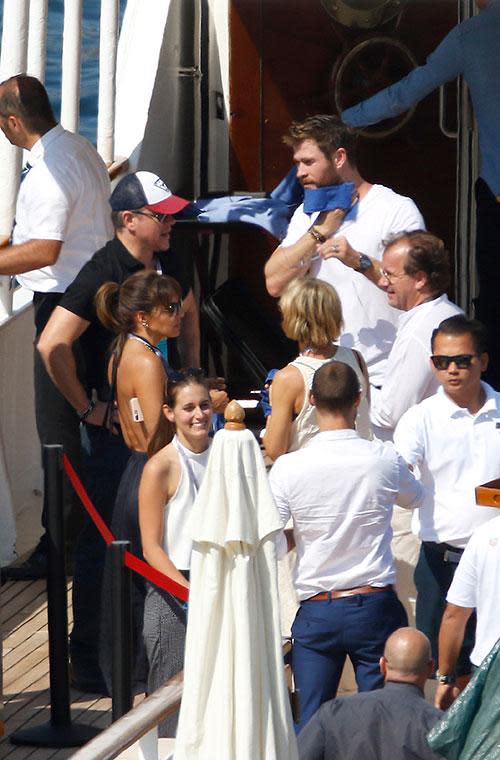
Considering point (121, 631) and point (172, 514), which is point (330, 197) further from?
point (121, 631)

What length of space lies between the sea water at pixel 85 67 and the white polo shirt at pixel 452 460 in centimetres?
1294

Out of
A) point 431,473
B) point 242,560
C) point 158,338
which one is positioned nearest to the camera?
point 242,560

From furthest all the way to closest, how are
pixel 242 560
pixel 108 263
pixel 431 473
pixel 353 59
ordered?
pixel 353 59, pixel 108 263, pixel 431 473, pixel 242 560

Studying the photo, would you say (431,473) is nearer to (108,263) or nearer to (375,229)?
(375,229)

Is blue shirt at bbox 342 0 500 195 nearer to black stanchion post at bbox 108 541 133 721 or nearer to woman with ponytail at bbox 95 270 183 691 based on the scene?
woman with ponytail at bbox 95 270 183 691

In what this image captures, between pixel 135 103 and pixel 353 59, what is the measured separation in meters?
1.24

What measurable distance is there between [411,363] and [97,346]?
4.20ft

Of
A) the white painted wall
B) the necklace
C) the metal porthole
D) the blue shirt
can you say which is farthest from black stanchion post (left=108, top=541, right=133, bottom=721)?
the white painted wall

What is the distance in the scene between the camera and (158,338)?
5.68 meters

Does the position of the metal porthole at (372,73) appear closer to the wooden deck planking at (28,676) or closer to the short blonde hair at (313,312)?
the wooden deck planking at (28,676)

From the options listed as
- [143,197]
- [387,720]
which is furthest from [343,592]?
[143,197]

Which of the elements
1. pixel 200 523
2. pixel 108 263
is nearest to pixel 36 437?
pixel 108 263

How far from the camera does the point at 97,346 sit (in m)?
6.14

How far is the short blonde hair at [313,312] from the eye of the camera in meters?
5.25
